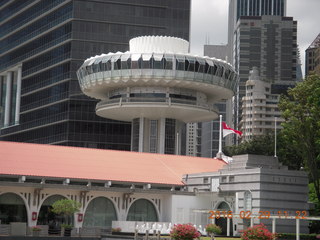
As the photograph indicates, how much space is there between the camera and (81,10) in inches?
5290

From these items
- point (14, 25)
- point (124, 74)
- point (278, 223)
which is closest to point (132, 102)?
point (124, 74)

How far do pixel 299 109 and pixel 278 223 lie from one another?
1444 cm

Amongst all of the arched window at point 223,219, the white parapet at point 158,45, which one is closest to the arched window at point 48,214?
the arched window at point 223,219

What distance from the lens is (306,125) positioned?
72.2m

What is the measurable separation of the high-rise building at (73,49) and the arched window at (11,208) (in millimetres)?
66352

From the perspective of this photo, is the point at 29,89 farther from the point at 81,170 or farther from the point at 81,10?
the point at 81,170

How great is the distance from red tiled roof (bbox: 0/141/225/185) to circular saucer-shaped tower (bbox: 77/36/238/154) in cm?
2341

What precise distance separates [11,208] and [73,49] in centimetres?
7190

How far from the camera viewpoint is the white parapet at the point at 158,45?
4107 inches

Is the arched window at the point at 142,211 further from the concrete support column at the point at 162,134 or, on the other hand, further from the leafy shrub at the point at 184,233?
the concrete support column at the point at 162,134

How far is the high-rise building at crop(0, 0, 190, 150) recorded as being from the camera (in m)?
134

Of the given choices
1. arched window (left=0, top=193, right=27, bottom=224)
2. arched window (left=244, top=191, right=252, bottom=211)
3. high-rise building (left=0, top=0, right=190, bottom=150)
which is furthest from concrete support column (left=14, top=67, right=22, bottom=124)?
arched window (left=244, top=191, right=252, bottom=211)

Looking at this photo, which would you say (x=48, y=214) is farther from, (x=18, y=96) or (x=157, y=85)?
(x=18, y=96)

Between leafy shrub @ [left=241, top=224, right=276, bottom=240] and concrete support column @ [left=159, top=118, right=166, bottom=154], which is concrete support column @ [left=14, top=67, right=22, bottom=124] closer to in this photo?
concrete support column @ [left=159, top=118, right=166, bottom=154]
